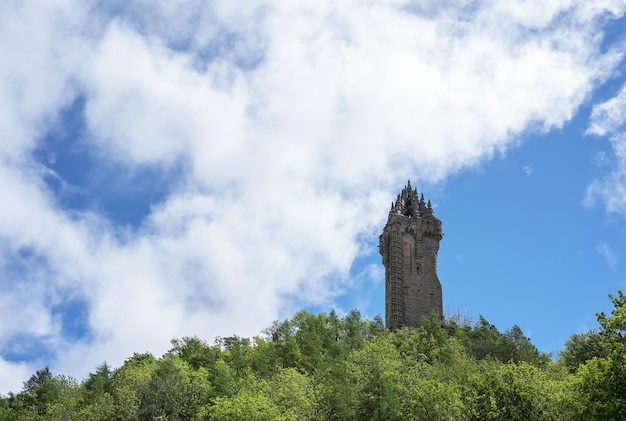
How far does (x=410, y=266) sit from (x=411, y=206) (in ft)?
54.6

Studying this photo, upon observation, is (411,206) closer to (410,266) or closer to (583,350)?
(410,266)

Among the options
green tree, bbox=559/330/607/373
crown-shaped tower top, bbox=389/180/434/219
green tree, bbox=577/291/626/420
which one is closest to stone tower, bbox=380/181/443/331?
crown-shaped tower top, bbox=389/180/434/219

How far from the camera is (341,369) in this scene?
226 feet

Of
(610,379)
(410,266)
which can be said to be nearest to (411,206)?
(410,266)

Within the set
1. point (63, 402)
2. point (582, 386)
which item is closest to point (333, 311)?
point (63, 402)

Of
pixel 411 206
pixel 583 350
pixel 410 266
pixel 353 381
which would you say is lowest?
pixel 353 381

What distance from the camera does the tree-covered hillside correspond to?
53.6 meters

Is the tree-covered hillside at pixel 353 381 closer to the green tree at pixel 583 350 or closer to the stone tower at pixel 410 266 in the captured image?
Answer: the green tree at pixel 583 350

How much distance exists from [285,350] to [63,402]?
29.9 metres

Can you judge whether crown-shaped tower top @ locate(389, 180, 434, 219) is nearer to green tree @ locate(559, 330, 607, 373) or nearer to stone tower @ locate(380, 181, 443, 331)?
stone tower @ locate(380, 181, 443, 331)

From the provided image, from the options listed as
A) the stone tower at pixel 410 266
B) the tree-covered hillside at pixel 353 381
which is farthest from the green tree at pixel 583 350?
the stone tower at pixel 410 266

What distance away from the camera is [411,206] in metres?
138

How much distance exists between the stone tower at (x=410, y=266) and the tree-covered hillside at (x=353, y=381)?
4956 mm

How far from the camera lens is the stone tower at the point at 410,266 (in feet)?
396
